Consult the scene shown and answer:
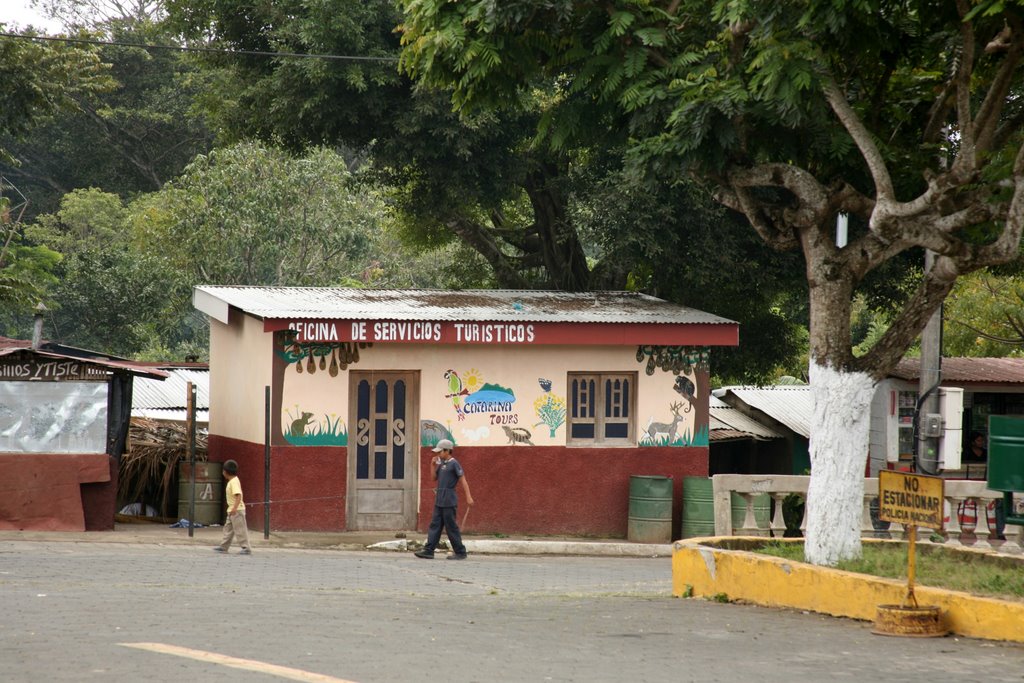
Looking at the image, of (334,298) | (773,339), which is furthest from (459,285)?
(334,298)

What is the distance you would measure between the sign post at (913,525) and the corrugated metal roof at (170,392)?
1671 cm

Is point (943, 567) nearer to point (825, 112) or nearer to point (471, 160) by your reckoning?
point (825, 112)

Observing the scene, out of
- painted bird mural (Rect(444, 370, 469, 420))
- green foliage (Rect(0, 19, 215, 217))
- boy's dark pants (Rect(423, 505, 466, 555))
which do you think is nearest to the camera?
boy's dark pants (Rect(423, 505, 466, 555))

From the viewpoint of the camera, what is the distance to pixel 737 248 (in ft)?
74.9

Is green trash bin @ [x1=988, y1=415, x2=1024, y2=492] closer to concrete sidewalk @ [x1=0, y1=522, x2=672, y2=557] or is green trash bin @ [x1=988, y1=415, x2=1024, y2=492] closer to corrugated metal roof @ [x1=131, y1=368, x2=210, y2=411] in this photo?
concrete sidewalk @ [x1=0, y1=522, x2=672, y2=557]

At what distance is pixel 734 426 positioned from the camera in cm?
2408

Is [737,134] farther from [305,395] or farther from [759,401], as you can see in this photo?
[759,401]

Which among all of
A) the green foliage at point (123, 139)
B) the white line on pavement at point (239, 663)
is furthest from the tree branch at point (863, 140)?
the green foliage at point (123, 139)

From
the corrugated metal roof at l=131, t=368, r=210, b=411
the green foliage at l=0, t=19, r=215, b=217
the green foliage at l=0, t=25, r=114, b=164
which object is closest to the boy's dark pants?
the corrugated metal roof at l=131, t=368, r=210, b=411

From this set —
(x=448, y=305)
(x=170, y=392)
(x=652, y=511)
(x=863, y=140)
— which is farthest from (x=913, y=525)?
(x=170, y=392)

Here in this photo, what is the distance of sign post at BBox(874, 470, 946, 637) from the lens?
10.2 m

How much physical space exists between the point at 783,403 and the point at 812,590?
13.2m

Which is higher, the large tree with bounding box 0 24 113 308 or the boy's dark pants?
the large tree with bounding box 0 24 113 308

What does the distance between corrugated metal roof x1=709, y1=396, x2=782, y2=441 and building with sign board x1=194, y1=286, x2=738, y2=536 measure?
3258 mm
